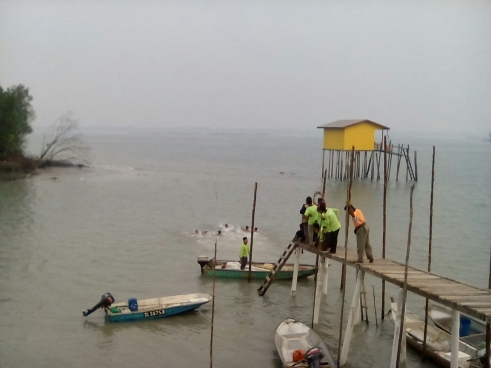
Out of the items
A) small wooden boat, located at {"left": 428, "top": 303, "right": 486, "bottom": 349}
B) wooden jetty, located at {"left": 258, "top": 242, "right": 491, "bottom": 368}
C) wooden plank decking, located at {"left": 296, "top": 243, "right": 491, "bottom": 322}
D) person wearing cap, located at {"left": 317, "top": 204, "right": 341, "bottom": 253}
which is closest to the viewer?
wooden plank decking, located at {"left": 296, "top": 243, "right": 491, "bottom": 322}

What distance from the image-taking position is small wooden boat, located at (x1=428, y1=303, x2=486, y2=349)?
1297cm

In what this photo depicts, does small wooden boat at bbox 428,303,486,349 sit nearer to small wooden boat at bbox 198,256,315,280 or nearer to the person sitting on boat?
small wooden boat at bbox 198,256,315,280

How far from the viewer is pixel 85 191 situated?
41.2m

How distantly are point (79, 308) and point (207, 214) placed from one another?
57.2 feet

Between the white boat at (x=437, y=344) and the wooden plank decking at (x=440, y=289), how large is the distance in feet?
4.28

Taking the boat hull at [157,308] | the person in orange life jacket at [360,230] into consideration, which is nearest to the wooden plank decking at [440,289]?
the person in orange life jacket at [360,230]

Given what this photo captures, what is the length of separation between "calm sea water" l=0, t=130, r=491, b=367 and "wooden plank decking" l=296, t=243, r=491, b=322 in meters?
2.60

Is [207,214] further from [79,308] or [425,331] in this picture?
[425,331]

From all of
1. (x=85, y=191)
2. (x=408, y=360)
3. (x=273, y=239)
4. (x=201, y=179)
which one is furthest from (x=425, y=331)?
(x=201, y=179)

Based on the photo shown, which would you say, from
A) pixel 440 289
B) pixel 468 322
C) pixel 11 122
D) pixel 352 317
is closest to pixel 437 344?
pixel 468 322

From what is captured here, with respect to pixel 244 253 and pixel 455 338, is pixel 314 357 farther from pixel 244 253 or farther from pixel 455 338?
pixel 244 253

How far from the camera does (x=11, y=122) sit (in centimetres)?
4716

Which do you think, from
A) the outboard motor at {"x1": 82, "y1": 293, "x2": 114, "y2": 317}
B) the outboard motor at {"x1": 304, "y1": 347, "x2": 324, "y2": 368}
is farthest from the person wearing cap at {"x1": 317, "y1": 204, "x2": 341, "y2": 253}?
the outboard motor at {"x1": 82, "y1": 293, "x2": 114, "y2": 317}

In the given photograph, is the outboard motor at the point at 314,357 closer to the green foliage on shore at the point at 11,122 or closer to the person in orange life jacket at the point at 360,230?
the person in orange life jacket at the point at 360,230
